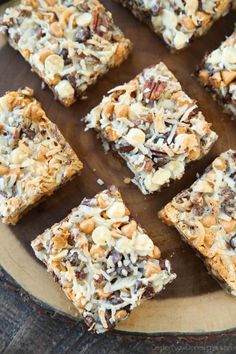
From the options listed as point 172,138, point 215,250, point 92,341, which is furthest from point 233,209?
point 92,341

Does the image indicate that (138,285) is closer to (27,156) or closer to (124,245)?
(124,245)

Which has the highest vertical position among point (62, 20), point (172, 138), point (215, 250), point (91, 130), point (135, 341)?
point (62, 20)

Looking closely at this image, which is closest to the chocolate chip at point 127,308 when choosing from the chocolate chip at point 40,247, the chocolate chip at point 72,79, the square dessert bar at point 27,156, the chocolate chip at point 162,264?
the chocolate chip at point 162,264

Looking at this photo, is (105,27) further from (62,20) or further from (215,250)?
(215,250)

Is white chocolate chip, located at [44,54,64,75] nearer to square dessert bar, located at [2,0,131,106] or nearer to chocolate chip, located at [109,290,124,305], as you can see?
square dessert bar, located at [2,0,131,106]

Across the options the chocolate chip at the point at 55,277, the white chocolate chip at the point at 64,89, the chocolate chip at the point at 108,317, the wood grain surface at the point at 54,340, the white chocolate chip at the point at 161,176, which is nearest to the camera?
the chocolate chip at the point at 108,317

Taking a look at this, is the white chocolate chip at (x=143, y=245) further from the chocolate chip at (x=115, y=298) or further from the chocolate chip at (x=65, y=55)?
the chocolate chip at (x=65, y=55)

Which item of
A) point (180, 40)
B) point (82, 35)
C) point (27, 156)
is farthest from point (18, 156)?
point (180, 40)

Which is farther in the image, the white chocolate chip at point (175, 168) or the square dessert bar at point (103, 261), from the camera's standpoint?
the white chocolate chip at point (175, 168)
